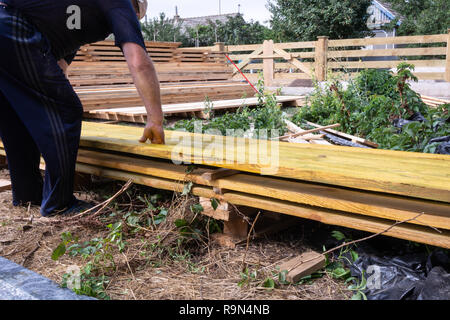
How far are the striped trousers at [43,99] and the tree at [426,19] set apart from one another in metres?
34.1

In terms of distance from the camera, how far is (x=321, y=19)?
1154 inches

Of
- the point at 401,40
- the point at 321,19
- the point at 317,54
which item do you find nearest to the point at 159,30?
the point at 321,19

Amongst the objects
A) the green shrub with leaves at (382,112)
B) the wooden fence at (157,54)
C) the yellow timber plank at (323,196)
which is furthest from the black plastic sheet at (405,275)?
the wooden fence at (157,54)

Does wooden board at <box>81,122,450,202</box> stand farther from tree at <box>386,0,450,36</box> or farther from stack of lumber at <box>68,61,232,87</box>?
tree at <box>386,0,450,36</box>

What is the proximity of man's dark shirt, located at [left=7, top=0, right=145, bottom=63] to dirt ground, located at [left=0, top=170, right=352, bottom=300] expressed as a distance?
116cm

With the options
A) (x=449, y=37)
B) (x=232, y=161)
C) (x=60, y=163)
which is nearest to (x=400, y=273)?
(x=232, y=161)

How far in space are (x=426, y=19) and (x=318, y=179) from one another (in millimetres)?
37368

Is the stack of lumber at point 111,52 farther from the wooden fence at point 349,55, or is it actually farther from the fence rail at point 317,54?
the wooden fence at point 349,55

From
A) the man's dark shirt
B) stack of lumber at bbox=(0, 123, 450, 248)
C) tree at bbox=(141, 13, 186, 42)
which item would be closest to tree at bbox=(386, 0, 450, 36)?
tree at bbox=(141, 13, 186, 42)

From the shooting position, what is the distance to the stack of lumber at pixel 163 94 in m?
7.60

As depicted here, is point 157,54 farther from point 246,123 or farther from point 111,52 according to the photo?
point 246,123

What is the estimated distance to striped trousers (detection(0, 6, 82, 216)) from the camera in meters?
2.76

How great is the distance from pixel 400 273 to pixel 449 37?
13.1 m
